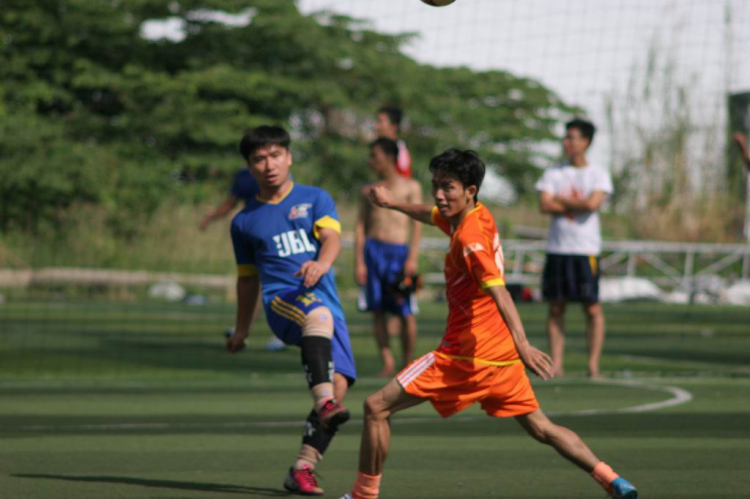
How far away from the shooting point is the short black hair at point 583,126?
10.9 meters

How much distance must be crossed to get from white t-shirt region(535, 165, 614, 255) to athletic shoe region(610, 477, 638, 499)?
6219mm

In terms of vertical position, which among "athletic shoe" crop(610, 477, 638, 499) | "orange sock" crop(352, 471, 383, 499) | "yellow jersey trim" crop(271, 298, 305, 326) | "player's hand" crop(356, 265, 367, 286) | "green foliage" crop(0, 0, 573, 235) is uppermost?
"green foliage" crop(0, 0, 573, 235)

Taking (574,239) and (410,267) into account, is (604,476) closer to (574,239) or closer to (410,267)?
(574,239)

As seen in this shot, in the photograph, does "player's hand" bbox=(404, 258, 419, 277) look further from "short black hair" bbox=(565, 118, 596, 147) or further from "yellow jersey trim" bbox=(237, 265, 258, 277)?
"yellow jersey trim" bbox=(237, 265, 258, 277)

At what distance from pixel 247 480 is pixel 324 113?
164 ft

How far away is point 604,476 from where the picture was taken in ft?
16.5

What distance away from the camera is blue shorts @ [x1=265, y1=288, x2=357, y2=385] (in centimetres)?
609

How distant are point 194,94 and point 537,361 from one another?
45.1 metres

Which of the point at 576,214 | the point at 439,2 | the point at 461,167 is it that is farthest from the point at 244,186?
the point at 461,167

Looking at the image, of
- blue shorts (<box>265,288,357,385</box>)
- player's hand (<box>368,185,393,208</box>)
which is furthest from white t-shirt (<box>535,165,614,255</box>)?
player's hand (<box>368,185,393,208</box>)

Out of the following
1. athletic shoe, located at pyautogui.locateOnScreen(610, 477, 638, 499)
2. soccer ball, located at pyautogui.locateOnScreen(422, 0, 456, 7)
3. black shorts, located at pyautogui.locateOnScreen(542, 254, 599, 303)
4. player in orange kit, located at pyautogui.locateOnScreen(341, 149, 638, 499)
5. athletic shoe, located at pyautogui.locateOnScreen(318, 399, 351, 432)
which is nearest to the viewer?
athletic shoe, located at pyautogui.locateOnScreen(610, 477, 638, 499)

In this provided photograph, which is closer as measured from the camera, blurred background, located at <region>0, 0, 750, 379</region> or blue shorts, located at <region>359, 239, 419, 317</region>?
blue shorts, located at <region>359, 239, 419, 317</region>

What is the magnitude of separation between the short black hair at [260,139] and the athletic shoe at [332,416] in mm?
1371

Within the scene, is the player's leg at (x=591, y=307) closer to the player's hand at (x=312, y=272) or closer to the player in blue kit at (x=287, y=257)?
the player in blue kit at (x=287, y=257)
